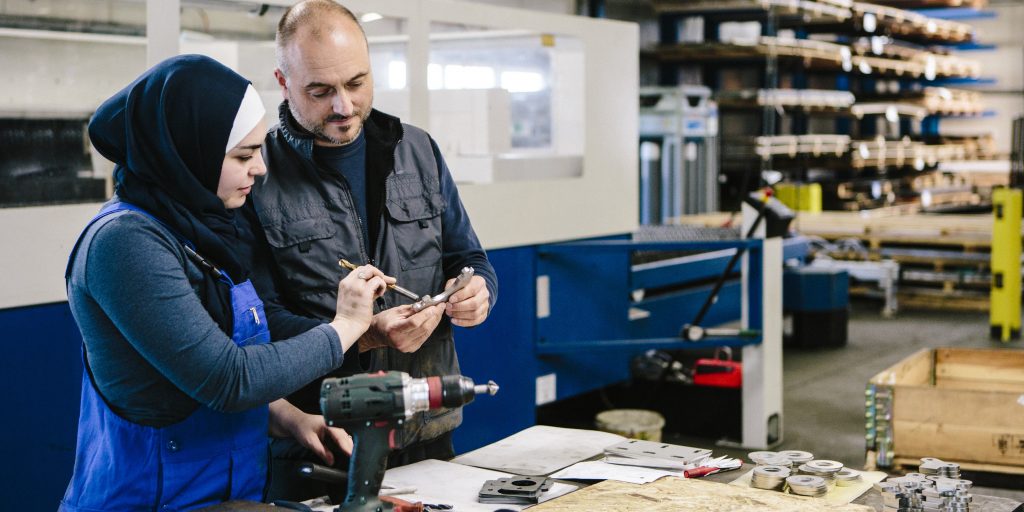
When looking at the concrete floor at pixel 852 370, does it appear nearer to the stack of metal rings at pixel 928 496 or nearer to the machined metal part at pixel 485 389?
the stack of metal rings at pixel 928 496

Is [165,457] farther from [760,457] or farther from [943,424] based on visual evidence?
[943,424]

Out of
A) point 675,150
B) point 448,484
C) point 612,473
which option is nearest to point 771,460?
point 612,473

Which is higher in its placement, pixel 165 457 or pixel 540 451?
pixel 165 457

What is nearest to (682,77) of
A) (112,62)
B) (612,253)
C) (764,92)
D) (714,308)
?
(764,92)

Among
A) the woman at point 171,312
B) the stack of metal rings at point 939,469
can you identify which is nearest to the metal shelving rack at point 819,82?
the stack of metal rings at point 939,469

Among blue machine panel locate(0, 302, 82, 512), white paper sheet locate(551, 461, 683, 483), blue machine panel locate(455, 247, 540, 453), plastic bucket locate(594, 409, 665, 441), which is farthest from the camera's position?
plastic bucket locate(594, 409, 665, 441)

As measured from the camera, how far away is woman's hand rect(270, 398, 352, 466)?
193 cm

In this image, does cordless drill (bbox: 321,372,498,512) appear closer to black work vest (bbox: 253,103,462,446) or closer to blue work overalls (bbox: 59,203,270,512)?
blue work overalls (bbox: 59,203,270,512)

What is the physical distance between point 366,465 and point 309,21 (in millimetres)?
926

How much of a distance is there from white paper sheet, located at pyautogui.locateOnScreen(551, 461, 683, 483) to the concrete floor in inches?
83.0

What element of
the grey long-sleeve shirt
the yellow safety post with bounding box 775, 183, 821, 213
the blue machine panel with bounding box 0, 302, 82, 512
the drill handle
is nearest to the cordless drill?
the drill handle

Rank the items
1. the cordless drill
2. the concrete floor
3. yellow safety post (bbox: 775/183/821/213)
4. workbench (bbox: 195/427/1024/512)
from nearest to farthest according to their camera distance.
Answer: the cordless drill
workbench (bbox: 195/427/1024/512)
the concrete floor
yellow safety post (bbox: 775/183/821/213)

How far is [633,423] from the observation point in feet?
15.4

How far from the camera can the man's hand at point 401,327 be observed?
2027mm
